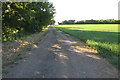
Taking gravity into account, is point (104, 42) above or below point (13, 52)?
above

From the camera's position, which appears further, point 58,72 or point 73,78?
point 58,72

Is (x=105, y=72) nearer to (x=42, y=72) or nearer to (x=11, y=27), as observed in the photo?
(x=42, y=72)

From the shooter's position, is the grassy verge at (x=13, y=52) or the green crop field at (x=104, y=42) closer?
the grassy verge at (x=13, y=52)

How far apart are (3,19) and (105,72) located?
10.5 meters

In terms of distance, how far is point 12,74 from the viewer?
3.97 meters

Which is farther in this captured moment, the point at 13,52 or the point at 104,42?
the point at 104,42

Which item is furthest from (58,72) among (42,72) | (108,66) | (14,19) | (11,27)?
(11,27)

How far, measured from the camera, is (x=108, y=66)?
483 centimetres

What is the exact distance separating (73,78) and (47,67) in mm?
1435

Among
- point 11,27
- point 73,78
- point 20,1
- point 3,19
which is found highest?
point 20,1

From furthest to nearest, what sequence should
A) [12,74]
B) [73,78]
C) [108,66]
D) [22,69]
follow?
[108,66] < [22,69] < [12,74] < [73,78]

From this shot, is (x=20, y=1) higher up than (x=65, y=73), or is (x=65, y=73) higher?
(x=20, y=1)

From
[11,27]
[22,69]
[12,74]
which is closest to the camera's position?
[12,74]

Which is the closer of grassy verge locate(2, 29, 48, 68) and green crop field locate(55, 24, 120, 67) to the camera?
grassy verge locate(2, 29, 48, 68)
